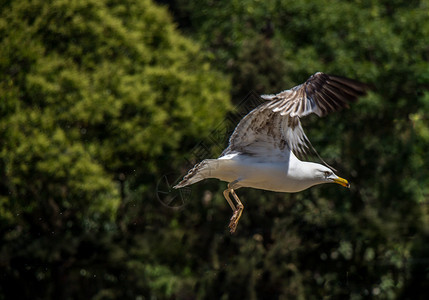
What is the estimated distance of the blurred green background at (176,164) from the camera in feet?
49.8

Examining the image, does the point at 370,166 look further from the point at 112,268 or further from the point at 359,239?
the point at 112,268

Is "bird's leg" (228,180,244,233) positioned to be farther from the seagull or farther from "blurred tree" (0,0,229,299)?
"blurred tree" (0,0,229,299)

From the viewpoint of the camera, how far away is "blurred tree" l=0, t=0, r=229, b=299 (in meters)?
14.9

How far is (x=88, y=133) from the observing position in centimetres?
1569

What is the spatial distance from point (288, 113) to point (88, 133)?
31.4 feet

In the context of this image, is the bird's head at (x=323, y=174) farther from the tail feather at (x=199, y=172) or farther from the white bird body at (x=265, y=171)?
the tail feather at (x=199, y=172)

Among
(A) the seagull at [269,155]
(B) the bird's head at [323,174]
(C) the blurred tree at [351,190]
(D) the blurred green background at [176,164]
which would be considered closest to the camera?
(A) the seagull at [269,155]

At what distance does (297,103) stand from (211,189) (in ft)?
32.6

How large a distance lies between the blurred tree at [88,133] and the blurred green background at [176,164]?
3 centimetres

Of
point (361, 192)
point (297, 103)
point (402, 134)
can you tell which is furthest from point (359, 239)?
point (297, 103)

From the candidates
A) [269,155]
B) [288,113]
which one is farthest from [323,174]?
[288,113]

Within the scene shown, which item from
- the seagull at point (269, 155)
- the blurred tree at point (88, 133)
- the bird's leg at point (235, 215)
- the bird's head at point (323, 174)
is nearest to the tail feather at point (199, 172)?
the seagull at point (269, 155)

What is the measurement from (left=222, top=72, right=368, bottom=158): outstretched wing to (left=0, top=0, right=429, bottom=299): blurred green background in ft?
25.7

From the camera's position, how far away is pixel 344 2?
1822cm
